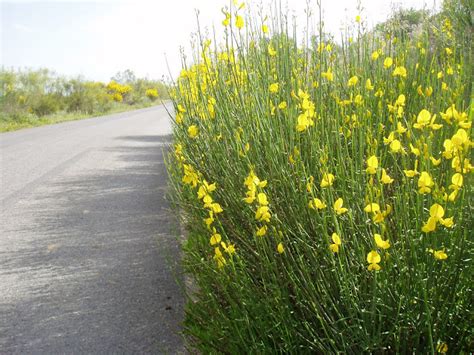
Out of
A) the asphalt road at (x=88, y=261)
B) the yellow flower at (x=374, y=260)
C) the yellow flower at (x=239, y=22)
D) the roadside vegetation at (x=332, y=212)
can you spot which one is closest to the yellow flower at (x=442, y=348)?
the roadside vegetation at (x=332, y=212)

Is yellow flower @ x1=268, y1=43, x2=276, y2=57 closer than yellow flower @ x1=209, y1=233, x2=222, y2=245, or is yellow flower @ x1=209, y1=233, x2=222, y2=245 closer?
yellow flower @ x1=209, y1=233, x2=222, y2=245

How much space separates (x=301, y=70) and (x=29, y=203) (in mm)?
5126

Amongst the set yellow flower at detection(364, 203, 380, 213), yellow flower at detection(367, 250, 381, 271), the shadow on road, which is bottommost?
the shadow on road

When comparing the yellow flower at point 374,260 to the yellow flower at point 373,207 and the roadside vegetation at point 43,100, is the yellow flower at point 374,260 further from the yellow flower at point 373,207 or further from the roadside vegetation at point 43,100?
the roadside vegetation at point 43,100

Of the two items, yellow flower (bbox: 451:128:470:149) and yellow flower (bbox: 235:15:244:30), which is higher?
yellow flower (bbox: 235:15:244:30)

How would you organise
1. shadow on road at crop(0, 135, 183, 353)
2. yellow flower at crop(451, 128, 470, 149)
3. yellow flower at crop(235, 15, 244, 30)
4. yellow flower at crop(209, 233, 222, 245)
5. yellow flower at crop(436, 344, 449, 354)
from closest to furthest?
yellow flower at crop(451, 128, 470, 149) → yellow flower at crop(436, 344, 449, 354) → yellow flower at crop(209, 233, 222, 245) → yellow flower at crop(235, 15, 244, 30) → shadow on road at crop(0, 135, 183, 353)

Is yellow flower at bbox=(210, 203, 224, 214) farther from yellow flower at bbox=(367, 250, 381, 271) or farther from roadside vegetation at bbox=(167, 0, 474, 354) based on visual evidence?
yellow flower at bbox=(367, 250, 381, 271)

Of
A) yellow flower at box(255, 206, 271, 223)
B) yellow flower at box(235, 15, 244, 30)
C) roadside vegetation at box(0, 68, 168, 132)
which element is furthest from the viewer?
roadside vegetation at box(0, 68, 168, 132)

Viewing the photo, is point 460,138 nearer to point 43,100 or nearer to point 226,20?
point 226,20

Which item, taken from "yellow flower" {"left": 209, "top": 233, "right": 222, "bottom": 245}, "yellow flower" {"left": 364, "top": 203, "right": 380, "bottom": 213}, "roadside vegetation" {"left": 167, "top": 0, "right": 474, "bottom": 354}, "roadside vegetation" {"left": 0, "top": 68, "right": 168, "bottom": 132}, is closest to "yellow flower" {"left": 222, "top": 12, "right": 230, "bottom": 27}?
"roadside vegetation" {"left": 167, "top": 0, "right": 474, "bottom": 354}

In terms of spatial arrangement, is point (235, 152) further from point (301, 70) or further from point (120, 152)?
point (120, 152)

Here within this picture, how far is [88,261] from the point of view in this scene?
5.54 meters

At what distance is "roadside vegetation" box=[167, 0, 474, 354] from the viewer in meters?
2.34

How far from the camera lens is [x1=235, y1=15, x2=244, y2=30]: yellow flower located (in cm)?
348
